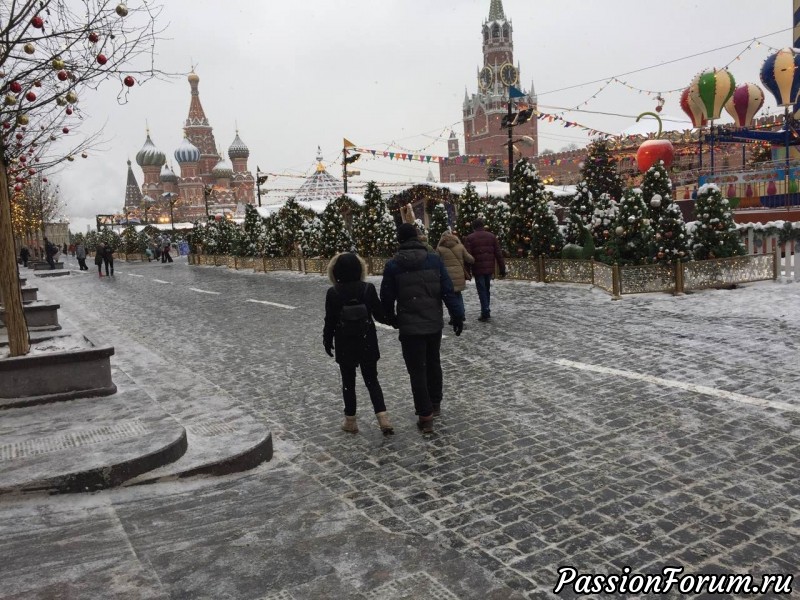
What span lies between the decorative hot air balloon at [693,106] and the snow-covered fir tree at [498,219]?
1681 centimetres

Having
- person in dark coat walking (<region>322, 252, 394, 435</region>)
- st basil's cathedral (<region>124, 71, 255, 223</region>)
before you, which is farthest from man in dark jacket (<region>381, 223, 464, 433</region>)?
st basil's cathedral (<region>124, 71, 255, 223</region>)

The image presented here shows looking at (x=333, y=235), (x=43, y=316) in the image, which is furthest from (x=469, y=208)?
(x=43, y=316)

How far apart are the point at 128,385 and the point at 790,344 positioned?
27.3 ft

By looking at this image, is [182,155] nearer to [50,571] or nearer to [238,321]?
[238,321]

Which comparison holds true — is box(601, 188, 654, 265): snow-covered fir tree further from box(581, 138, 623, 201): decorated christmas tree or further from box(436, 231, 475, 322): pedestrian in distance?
box(581, 138, 623, 201): decorated christmas tree

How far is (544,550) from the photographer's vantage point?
11.6 feet

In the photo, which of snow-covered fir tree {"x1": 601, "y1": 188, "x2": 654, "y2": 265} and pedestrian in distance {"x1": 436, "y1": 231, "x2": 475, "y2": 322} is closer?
pedestrian in distance {"x1": 436, "y1": 231, "x2": 475, "y2": 322}

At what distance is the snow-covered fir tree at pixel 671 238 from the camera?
14242 millimetres

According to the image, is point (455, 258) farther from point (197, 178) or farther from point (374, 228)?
point (197, 178)

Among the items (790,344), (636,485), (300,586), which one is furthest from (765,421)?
(300,586)

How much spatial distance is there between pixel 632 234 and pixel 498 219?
24.1 feet

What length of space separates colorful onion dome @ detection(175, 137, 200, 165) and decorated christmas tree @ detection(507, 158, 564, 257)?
283ft

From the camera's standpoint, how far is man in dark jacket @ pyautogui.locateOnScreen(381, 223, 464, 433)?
18.5ft

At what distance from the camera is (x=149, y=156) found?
108 m
